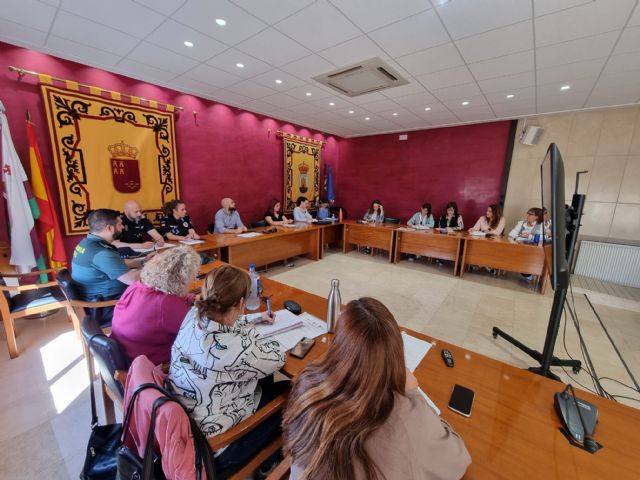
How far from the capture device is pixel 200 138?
4254 mm

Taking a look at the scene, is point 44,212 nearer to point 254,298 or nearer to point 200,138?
point 200,138

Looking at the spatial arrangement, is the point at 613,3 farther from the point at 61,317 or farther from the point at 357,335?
the point at 61,317

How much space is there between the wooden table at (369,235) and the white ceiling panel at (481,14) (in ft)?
10.7

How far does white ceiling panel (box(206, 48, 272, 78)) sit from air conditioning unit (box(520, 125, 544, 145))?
445 cm

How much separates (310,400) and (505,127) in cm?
599

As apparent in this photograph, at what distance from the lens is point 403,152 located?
616 cm

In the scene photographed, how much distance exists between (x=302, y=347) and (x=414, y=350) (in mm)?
523

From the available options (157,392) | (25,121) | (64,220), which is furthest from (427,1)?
(64,220)

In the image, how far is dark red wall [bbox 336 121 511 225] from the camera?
16.9 feet

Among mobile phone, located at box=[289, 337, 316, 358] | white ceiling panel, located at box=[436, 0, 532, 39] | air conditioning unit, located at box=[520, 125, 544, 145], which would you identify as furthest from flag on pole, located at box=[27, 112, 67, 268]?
air conditioning unit, located at box=[520, 125, 544, 145]

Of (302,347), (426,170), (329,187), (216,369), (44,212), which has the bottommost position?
(302,347)

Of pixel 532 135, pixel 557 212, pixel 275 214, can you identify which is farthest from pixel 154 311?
pixel 532 135

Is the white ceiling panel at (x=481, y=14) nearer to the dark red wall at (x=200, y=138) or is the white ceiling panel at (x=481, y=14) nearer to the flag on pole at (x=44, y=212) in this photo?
the dark red wall at (x=200, y=138)

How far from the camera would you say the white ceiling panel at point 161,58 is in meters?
2.64
